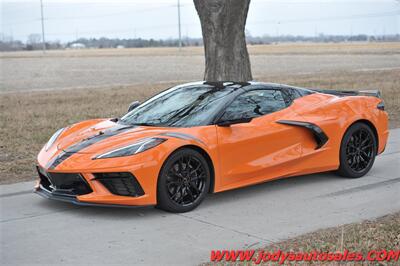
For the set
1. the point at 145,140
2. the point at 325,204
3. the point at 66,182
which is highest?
the point at 145,140

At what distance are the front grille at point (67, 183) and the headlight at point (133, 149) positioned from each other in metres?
0.29

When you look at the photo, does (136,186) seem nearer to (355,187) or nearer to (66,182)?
(66,182)

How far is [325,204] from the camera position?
658 centimetres

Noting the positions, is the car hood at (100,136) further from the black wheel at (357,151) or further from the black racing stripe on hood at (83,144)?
the black wheel at (357,151)

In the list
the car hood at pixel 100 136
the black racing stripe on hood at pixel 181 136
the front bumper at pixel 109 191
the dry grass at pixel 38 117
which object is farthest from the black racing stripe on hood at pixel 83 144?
the dry grass at pixel 38 117

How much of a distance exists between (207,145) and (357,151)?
2.40 metres

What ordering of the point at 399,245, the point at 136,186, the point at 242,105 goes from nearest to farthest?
the point at 399,245 < the point at 136,186 < the point at 242,105

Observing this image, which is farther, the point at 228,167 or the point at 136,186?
the point at 228,167

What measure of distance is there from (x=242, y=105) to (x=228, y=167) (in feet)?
2.73

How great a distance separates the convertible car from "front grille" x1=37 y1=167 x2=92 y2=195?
0.01 meters

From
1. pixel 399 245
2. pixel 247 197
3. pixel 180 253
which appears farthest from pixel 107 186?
pixel 399 245

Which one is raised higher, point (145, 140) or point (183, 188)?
point (145, 140)

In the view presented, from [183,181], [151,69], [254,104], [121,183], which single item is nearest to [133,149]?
[121,183]

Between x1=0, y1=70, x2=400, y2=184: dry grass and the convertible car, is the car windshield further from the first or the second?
x1=0, y1=70, x2=400, y2=184: dry grass
